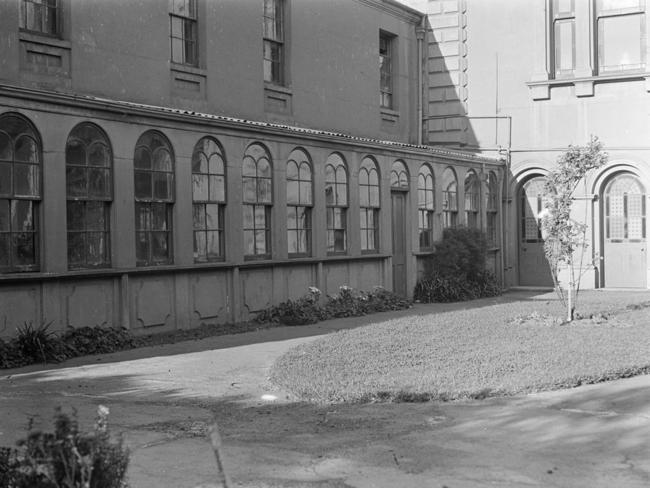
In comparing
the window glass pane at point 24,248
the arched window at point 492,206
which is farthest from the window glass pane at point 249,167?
→ the arched window at point 492,206

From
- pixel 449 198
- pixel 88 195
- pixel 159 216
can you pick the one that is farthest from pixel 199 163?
pixel 449 198

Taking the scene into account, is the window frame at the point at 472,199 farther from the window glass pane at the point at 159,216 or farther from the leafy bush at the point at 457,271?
the window glass pane at the point at 159,216

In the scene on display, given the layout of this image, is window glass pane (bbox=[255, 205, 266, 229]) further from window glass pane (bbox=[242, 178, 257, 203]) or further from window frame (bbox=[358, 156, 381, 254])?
window frame (bbox=[358, 156, 381, 254])

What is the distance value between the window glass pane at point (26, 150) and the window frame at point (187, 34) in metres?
4.78

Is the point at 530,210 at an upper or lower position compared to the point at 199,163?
lower

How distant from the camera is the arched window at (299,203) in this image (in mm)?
17094

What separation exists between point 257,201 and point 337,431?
29.9ft

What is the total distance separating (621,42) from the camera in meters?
23.5

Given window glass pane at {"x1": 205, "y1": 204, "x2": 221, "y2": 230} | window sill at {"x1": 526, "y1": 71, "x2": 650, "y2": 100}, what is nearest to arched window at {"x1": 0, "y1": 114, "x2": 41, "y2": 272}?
window glass pane at {"x1": 205, "y1": 204, "x2": 221, "y2": 230}

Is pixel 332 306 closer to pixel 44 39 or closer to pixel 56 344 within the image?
pixel 56 344

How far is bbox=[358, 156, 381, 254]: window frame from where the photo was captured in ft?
63.4

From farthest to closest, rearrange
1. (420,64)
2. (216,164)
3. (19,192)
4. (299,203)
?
(420,64), (299,203), (216,164), (19,192)

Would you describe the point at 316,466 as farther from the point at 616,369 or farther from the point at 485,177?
the point at 485,177

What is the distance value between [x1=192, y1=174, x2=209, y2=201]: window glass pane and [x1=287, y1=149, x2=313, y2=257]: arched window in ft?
7.81
